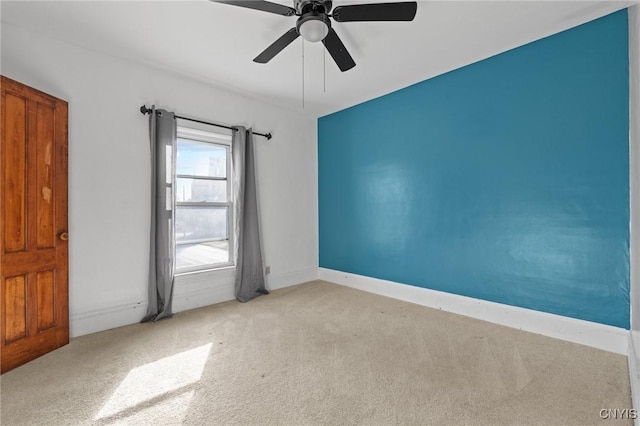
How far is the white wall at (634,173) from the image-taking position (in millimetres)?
2041

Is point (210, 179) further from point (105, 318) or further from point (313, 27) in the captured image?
point (313, 27)

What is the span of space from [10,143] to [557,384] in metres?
4.13

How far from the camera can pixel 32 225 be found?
230 cm

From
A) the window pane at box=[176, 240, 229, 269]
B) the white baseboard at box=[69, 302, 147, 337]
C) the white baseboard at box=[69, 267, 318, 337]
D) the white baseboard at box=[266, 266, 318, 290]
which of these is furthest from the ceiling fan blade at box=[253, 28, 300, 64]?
the white baseboard at box=[266, 266, 318, 290]

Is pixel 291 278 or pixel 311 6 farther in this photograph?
pixel 291 278

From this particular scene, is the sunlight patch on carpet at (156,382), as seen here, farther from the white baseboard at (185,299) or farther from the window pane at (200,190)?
the window pane at (200,190)

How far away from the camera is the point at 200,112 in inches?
141

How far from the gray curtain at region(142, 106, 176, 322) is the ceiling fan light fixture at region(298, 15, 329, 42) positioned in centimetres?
194

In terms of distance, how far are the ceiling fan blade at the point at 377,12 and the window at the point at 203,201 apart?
2334mm

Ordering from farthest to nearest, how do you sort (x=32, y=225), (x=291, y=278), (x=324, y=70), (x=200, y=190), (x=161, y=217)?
1. (x=291, y=278)
2. (x=200, y=190)
3. (x=324, y=70)
4. (x=161, y=217)
5. (x=32, y=225)

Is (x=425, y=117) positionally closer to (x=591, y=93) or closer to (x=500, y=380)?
(x=591, y=93)

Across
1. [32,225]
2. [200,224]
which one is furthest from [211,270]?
[32,225]

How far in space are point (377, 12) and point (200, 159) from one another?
2.77 meters

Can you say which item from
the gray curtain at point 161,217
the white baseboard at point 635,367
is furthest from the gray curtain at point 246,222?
the white baseboard at point 635,367
